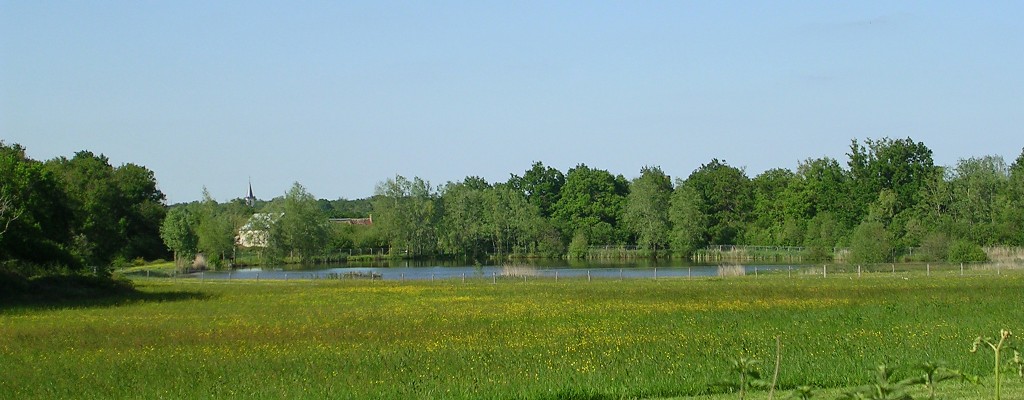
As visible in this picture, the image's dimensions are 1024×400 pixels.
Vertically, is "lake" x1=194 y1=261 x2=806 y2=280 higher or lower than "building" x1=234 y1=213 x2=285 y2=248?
lower

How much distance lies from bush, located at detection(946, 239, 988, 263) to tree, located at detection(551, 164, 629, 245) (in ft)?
196

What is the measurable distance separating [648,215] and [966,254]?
54776 mm

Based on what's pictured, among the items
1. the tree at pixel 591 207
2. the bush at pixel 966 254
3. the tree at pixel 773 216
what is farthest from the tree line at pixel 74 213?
the tree at pixel 773 216

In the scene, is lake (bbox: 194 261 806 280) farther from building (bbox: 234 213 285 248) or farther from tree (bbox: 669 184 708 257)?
tree (bbox: 669 184 708 257)

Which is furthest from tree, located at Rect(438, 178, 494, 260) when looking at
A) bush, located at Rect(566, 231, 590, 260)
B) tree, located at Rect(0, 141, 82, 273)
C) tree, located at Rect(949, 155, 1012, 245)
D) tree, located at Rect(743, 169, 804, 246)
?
tree, located at Rect(0, 141, 82, 273)

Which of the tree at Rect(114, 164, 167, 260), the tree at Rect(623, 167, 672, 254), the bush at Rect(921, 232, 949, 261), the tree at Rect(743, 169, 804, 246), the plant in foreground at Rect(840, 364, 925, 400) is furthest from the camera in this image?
the tree at Rect(623, 167, 672, 254)

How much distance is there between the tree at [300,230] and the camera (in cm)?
11938

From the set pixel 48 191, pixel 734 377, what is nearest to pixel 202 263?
pixel 48 191

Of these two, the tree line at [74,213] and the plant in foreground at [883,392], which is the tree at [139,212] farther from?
the plant in foreground at [883,392]

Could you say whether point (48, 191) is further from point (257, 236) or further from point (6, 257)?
point (257, 236)

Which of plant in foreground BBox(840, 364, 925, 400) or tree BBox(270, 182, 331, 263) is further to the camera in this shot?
tree BBox(270, 182, 331, 263)

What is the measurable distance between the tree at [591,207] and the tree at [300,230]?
1362 inches

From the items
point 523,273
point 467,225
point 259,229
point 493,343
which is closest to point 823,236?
point 467,225

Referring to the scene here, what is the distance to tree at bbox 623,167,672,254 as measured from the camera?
129 metres
